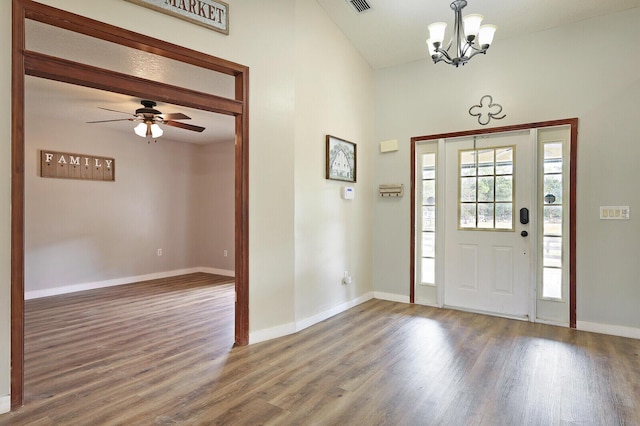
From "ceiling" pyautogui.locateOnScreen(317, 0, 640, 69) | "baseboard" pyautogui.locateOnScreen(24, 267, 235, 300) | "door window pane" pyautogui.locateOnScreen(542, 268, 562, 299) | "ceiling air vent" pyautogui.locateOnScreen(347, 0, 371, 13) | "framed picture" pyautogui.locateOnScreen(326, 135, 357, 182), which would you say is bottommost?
"baseboard" pyautogui.locateOnScreen(24, 267, 235, 300)

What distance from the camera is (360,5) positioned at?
156 inches

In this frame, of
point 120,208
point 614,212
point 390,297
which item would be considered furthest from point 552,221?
point 120,208

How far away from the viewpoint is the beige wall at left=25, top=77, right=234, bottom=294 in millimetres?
5266

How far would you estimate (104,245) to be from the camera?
5.98m

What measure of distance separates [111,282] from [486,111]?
595 centimetres

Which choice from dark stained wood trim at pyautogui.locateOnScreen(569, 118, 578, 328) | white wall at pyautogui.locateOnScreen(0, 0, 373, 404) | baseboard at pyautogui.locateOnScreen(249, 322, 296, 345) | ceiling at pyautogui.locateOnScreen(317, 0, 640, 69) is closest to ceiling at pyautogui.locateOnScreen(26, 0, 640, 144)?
ceiling at pyautogui.locateOnScreen(317, 0, 640, 69)

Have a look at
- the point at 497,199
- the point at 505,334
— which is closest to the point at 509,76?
the point at 497,199

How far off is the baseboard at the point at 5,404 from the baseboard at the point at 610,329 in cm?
468

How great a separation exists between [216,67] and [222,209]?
433cm

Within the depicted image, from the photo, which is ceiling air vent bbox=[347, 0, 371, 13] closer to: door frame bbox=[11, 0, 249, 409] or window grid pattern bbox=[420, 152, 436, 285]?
door frame bbox=[11, 0, 249, 409]

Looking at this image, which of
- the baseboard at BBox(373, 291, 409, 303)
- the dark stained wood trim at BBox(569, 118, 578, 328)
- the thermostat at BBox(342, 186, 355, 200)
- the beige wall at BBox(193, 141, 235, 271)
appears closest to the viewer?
the dark stained wood trim at BBox(569, 118, 578, 328)

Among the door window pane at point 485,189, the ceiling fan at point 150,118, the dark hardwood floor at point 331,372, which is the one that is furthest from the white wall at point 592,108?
the ceiling fan at point 150,118

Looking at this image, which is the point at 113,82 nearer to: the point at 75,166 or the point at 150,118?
the point at 150,118

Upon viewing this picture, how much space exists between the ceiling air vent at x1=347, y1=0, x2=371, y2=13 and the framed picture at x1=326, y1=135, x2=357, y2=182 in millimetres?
1368
